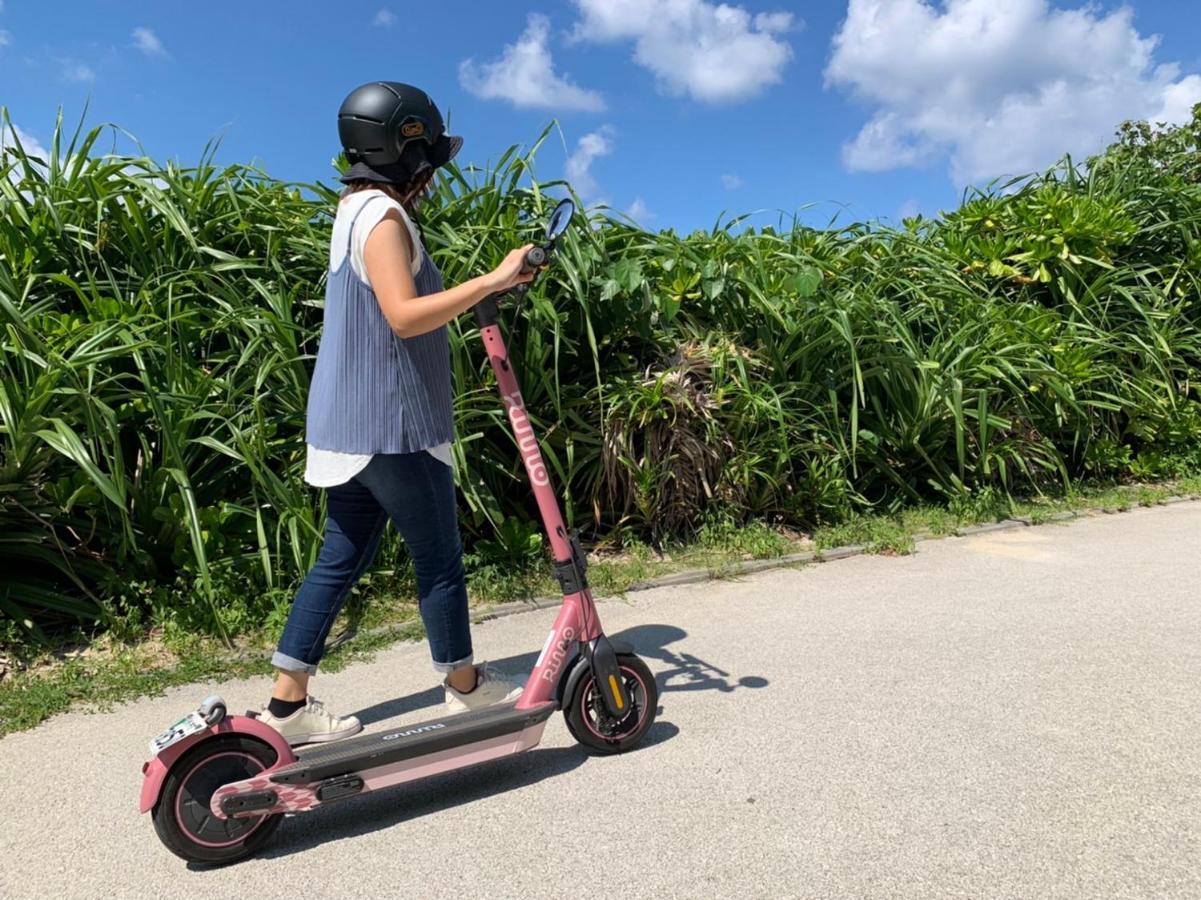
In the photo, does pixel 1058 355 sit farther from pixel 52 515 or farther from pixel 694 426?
pixel 52 515

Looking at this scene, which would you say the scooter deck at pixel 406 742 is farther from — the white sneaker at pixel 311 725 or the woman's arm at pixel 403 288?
the woman's arm at pixel 403 288

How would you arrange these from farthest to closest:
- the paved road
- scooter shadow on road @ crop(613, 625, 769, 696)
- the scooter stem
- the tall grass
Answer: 1. the tall grass
2. scooter shadow on road @ crop(613, 625, 769, 696)
3. the scooter stem
4. the paved road

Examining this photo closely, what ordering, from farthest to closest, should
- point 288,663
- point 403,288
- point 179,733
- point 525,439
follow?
1. point 525,439
2. point 288,663
3. point 403,288
4. point 179,733

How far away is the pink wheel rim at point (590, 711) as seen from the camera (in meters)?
2.65

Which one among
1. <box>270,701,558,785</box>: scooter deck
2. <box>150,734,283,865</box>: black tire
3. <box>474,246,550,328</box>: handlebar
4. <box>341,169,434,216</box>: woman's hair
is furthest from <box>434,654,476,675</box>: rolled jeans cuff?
<box>341,169,434,216</box>: woman's hair

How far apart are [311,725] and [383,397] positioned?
3.41 feet

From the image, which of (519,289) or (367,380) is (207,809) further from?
(519,289)

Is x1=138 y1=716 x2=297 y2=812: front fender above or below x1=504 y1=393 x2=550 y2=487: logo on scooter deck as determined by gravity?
below

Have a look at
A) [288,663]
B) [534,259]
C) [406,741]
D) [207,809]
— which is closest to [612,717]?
[406,741]

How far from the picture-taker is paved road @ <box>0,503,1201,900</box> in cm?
212

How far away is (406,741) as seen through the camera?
2393 millimetres

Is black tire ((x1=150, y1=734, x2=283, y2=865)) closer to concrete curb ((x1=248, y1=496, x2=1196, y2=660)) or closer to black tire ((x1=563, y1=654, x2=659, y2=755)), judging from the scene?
black tire ((x1=563, y1=654, x2=659, y2=755))

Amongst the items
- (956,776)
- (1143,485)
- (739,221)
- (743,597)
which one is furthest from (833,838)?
(1143,485)

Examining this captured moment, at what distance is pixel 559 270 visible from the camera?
446 cm
